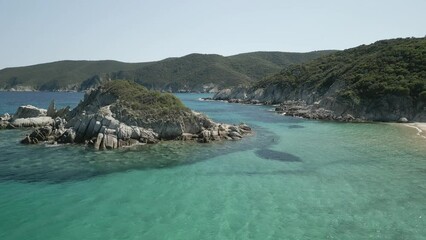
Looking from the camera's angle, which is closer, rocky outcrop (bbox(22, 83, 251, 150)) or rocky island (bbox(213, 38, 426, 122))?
rocky outcrop (bbox(22, 83, 251, 150))

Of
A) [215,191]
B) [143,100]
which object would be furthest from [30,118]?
[215,191]

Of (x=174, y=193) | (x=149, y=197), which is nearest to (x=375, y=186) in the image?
(x=174, y=193)

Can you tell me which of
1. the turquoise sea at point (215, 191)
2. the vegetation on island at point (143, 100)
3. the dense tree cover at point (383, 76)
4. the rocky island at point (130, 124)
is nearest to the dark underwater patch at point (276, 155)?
the turquoise sea at point (215, 191)

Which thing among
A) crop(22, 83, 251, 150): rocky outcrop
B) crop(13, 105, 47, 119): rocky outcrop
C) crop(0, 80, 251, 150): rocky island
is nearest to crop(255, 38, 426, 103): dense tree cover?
crop(0, 80, 251, 150): rocky island

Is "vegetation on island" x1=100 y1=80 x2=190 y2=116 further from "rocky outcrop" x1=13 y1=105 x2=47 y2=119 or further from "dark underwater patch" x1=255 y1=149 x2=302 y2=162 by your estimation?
"rocky outcrop" x1=13 y1=105 x2=47 y2=119

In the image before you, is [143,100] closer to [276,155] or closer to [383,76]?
[276,155]

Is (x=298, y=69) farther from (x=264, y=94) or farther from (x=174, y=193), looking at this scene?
(x=174, y=193)
